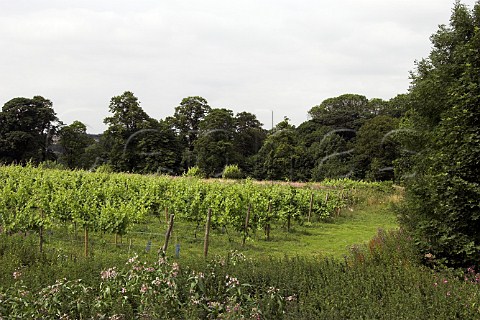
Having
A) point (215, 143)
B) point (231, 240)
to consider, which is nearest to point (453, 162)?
point (231, 240)

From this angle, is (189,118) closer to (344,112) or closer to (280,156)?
(280,156)

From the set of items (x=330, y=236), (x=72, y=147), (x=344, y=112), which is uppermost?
(x=344, y=112)

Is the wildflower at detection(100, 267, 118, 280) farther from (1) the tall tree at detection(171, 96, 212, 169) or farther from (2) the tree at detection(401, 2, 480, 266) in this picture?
(1) the tall tree at detection(171, 96, 212, 169)

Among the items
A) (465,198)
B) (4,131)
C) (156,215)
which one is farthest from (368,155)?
(465,198)

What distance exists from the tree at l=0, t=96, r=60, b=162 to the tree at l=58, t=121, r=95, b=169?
1720 millimetres

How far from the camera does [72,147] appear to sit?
2103 inches

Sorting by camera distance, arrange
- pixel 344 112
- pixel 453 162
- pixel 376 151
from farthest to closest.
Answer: pixel 344 112, pixel 376 151, pixel 453 162

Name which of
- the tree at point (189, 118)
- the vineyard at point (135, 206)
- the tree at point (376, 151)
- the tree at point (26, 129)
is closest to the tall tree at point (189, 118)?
the tree at point (189, 118)

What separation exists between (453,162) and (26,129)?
5062 cm

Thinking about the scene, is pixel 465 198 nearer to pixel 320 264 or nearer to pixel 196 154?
pixel 320 264

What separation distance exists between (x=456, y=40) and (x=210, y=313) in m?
7.61

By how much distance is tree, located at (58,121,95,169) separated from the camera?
173ft

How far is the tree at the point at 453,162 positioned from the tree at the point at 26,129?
4572cm

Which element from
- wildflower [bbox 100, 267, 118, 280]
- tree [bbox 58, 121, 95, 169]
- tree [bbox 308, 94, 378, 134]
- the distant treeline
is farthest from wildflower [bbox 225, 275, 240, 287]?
tree [bbox 308, 94, 378, 134]
